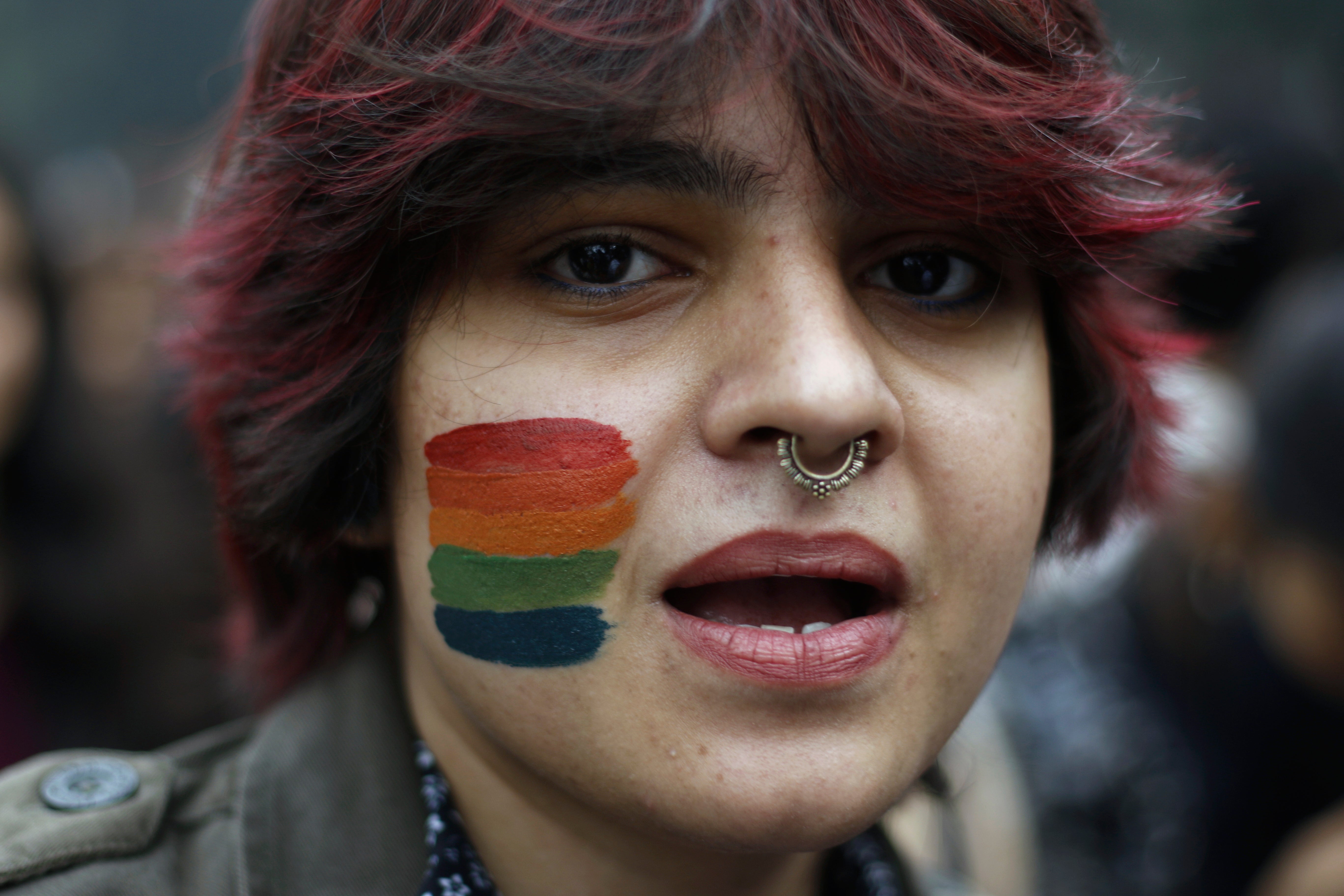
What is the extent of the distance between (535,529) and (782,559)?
0.33m

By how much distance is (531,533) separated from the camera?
1450 millimetres

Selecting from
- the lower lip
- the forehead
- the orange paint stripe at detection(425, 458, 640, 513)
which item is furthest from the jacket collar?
the forehead

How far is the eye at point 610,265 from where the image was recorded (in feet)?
4.87

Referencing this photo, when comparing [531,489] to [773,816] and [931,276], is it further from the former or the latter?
[931,276]

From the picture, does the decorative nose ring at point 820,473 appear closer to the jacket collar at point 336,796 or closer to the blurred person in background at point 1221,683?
the jacket collar at point 336,796

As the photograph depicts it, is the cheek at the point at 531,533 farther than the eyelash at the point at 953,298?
No

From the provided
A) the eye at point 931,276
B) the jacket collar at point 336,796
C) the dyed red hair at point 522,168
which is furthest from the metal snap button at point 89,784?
the eye at point 931,276

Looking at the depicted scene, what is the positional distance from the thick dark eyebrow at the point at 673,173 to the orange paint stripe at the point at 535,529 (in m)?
0.41

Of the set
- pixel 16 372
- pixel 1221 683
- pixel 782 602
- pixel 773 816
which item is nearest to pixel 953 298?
pixel 782 602

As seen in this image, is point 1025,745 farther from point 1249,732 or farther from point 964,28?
point 964,28

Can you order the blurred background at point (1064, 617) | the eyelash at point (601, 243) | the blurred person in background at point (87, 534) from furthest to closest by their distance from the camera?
the blurred person in background at point (87, 534) < the blurred background at point (1064, 617) < the eyelash at point (601, 243)

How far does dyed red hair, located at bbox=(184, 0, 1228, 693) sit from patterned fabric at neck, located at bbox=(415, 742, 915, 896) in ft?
1.43

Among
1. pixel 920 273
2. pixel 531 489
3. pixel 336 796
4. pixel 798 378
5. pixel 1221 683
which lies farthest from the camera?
pixel 1221 683

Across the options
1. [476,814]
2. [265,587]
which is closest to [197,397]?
[265,587]
